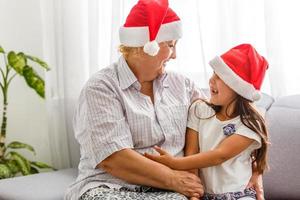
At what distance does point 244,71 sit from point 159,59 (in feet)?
1.07

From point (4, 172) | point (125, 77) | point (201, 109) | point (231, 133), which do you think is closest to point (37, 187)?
point (4, 172)

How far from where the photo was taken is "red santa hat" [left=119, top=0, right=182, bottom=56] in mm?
2133

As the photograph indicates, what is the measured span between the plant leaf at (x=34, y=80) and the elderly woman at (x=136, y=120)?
0.82 metres

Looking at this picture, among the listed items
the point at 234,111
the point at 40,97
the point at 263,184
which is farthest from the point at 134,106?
the point at 40,97

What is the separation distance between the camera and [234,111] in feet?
7.07

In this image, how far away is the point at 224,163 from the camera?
2146mm

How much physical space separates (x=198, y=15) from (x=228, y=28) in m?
0.16

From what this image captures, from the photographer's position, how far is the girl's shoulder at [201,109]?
222 cm

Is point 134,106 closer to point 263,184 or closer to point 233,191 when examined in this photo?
point 233,191

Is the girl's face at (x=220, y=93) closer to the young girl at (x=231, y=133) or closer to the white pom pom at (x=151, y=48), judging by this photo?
the young girl at (x=231, y=133)

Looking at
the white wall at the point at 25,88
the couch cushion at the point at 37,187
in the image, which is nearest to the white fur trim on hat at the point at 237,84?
the couch cushion at the point at 37,187

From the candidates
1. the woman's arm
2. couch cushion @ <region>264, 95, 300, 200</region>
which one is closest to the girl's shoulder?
the woman's arm

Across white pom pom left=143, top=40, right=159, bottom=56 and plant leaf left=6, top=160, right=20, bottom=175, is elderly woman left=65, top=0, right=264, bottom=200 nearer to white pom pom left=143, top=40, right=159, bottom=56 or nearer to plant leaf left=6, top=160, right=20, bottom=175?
white pom pom left=143, top=40, right=159, bottom=56

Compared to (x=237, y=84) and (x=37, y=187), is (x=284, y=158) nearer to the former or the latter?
(x=237, y=84)
